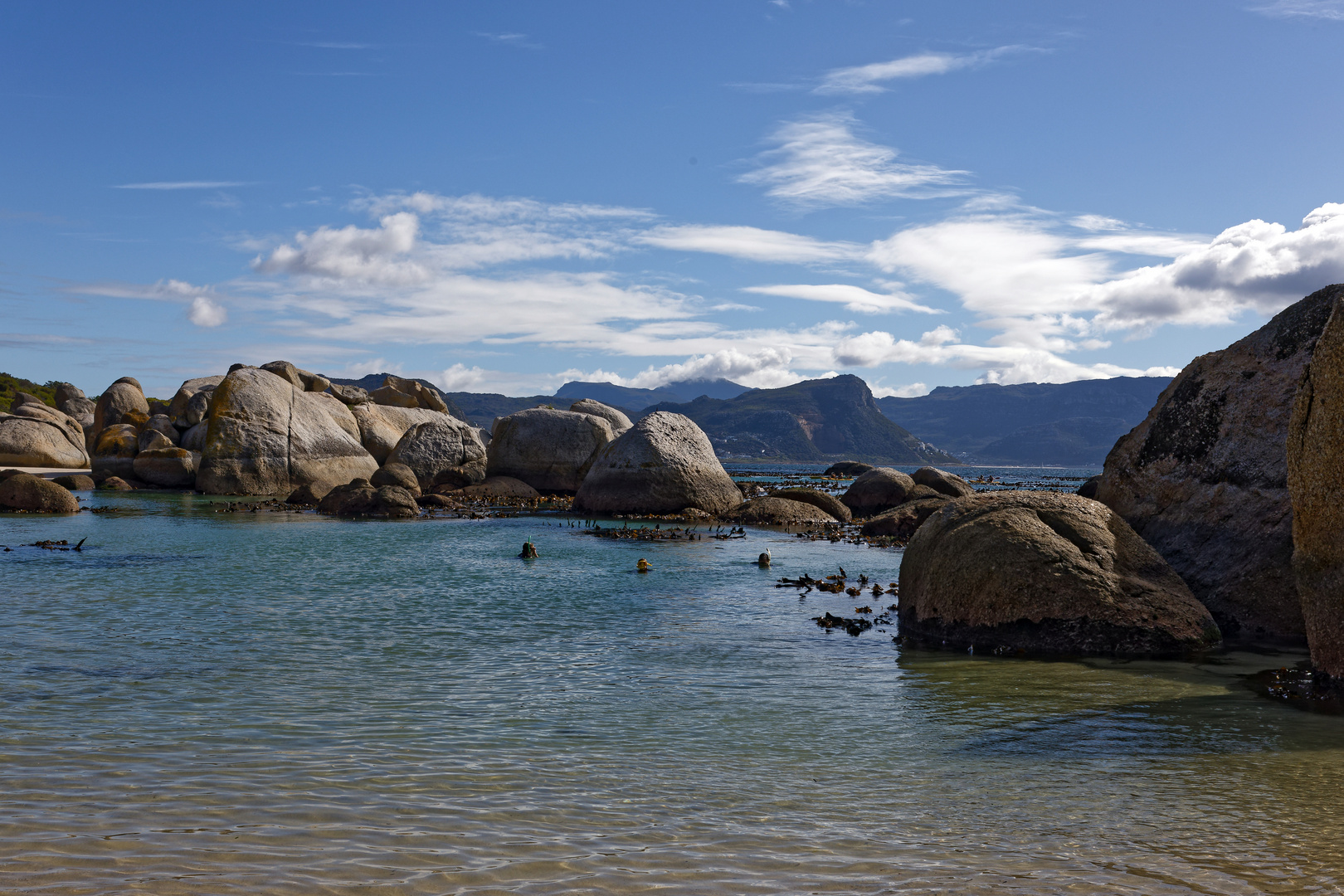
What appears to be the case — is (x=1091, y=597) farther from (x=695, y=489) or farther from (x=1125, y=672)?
(x=695, y=489)

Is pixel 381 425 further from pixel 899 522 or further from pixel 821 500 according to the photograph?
pixel 899 522

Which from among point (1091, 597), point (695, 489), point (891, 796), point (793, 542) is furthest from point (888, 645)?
point (695, 489)

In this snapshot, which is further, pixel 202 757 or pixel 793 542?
pixel 793 542

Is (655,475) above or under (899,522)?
above

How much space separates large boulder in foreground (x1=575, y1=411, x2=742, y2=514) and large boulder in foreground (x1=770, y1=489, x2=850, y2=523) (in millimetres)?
2327

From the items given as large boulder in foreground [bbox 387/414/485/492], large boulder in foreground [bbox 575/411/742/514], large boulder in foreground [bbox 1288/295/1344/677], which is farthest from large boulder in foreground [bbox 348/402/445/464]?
large boulder in foreground [bbox 1288/295/1344/677]

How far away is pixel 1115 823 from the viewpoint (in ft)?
19.2

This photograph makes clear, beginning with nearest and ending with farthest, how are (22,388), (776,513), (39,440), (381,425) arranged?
(776,513) < (381,425) < (39,440) < (22,388)

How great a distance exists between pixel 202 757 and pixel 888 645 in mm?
8130

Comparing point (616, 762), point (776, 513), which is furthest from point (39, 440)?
point (616, 762)

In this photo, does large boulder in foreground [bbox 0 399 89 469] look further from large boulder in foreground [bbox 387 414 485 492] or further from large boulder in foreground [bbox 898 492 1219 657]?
large boulder in foreground [bbox 898 492 1219 657]

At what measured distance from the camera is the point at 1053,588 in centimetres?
1139

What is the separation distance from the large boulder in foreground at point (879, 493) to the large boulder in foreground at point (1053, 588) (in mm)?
23199

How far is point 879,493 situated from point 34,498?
29.7 m
